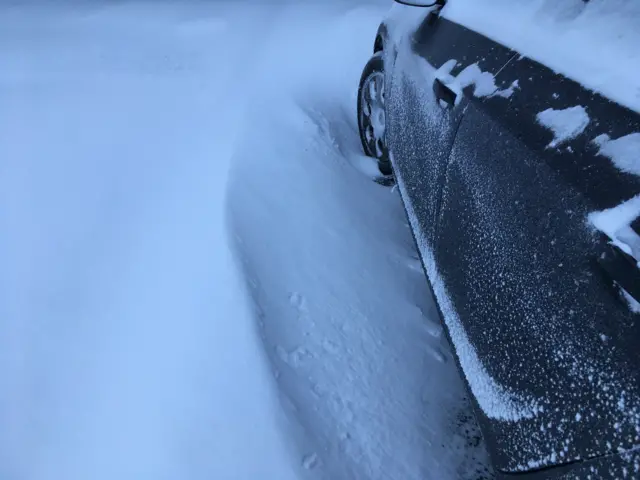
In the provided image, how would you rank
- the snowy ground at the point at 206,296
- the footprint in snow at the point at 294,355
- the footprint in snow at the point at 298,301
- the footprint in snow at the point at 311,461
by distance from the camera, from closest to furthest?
the footprint in snow at the point at 311,461 → the snowy ground at the point at 206,296 → the footprint in snow at the point at 294,355 → the footprint in snow at the point at 298,301

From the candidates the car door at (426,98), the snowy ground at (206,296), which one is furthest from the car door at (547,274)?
the snowy ground at (206,296)

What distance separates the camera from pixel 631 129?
33.9 inches

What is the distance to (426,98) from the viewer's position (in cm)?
176

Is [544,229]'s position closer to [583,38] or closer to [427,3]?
[583,38]

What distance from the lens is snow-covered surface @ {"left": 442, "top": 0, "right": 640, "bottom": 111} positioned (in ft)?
3.07

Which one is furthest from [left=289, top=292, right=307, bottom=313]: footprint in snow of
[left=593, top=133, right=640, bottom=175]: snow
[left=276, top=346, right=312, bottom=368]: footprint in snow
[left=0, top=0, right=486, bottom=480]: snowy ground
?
[left=593, top=133, right=640, bottom=175]: snow

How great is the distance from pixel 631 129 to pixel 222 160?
1951mm

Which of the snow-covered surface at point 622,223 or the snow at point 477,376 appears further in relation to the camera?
the snow at point 477,376

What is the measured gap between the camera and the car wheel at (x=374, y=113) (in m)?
2.79

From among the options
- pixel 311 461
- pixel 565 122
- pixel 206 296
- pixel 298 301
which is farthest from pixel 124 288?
pixel 565 122

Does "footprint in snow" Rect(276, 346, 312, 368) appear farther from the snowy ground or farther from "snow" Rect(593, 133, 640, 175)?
"snow" Rect(593, 133, 640, 175)

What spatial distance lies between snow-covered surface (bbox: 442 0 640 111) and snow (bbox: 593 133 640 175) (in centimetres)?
7

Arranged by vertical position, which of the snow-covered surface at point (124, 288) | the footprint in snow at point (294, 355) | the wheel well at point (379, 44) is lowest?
the snow-covered surface at point (124, 288)

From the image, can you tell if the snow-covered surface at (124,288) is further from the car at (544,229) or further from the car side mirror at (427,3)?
the car side mirror at (427,3)
